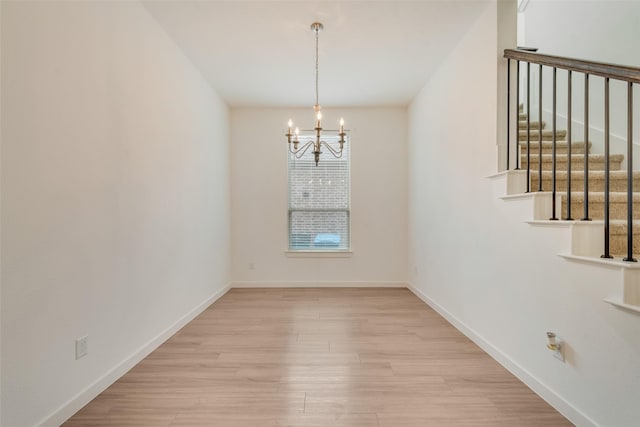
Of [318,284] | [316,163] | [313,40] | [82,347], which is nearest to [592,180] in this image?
[316,163]

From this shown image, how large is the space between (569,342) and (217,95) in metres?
4.57

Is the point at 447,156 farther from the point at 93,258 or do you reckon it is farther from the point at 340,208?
the point at 93,258

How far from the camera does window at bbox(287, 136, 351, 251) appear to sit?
5.27m

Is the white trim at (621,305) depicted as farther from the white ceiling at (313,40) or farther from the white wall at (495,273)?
the white ceiling at (313,40)

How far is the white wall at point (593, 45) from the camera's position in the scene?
2.78 meters

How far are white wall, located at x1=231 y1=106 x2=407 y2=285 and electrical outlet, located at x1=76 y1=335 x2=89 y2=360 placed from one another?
322cm

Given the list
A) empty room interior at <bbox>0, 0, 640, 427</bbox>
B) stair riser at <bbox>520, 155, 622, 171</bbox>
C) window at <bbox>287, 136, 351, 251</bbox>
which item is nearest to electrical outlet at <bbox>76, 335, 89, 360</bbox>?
empty room interior at <bbox>0, 0, 640, 427</bbox>

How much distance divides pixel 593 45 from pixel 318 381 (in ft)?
12.8

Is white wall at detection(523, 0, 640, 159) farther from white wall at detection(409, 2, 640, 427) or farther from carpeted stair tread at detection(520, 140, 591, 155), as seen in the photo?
white wall at detection(409, 2, 640, 427)

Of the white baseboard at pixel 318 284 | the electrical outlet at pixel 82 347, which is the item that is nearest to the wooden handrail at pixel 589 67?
the electrical outlet at pixel 82 347

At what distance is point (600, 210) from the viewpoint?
2137 mm

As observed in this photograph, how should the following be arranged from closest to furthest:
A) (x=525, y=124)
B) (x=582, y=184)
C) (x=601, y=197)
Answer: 1. (x=601, y=197)
2. (x=582, y=184)
3. (x=525, y=124)

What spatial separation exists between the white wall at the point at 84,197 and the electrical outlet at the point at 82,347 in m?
0.04

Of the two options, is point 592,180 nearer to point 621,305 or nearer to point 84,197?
point 621,305
